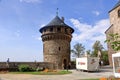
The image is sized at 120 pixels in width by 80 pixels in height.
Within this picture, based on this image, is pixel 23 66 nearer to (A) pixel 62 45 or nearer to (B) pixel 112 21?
(A) pixel 62 45

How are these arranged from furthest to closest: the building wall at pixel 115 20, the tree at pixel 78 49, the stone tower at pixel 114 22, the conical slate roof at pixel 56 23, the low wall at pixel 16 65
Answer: the tree at pixel 78 49 → the conical slate roof at pixel 56 23 → the building wall at pixel 115 20 → the stone tower at pixel 114 22 → the low wall at pixel 16 65

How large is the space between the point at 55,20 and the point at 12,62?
1459 centimetres

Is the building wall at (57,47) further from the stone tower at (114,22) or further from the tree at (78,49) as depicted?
the tree at (78,49)

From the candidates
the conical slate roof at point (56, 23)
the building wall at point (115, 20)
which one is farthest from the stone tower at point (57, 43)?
the building wall at point (115, 20)

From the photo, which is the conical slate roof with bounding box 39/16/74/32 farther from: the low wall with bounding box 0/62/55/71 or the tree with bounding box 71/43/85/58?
the tree with bounding box 71/43/85/58

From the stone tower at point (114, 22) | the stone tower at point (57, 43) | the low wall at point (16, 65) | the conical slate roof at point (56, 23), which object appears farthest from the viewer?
the conical slate roof at point (56, 23)

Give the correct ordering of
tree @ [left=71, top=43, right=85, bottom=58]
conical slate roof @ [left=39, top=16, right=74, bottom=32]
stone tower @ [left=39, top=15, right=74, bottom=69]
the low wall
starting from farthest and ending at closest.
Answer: tree @ [left=71, top=43, right=85, bottom=58] → conical slate roof @ [left=39, top=16, right=74, bottom=32] → stone tower @ [left=39, top=15, right=74, bottom=69] → the low wall

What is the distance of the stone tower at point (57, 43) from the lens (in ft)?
141

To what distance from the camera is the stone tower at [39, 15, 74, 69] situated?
1687 inches

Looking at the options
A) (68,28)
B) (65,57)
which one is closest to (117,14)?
(68,28)

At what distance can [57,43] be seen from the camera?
1708 inches

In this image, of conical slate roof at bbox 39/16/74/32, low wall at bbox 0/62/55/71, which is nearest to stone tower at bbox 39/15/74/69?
conical slate roof at bbox 39/16/74/32

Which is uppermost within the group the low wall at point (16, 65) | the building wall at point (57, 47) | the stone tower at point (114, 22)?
the stone tower at point (114, 22)

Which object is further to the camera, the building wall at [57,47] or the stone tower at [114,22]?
the building wall at [57,47]
